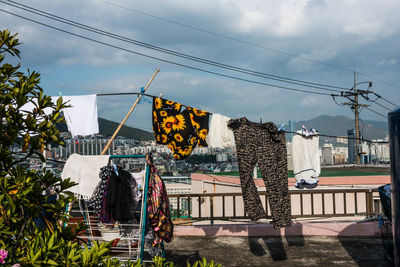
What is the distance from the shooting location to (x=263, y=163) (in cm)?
648

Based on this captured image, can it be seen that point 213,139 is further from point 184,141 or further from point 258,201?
point 258,201

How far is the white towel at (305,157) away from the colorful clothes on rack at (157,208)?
10.7 feet

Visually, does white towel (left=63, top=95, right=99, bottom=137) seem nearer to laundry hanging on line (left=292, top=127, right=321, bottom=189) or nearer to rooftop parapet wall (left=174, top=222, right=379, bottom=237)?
rooftop parapet wall (left=174, top=222, right=379, bottom=237)

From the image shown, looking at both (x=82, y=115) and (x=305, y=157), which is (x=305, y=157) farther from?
(x=82, y=115)

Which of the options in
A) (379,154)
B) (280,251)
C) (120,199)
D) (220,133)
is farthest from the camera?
(379,154)

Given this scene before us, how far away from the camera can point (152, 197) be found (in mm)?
5367

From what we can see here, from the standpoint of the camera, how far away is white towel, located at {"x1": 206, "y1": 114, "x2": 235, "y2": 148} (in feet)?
21.9

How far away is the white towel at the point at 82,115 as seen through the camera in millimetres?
6984

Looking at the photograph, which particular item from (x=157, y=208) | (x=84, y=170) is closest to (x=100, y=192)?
(x=84, y=170)

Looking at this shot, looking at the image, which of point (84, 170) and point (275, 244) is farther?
point (275, 244)

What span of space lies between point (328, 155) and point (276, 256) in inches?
1699

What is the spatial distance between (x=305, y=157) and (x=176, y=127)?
2786 millimetres

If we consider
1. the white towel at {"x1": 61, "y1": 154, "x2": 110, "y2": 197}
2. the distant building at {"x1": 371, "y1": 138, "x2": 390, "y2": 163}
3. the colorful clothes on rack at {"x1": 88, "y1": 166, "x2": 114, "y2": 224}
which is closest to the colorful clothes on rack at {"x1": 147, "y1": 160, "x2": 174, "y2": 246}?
the colorful clothes on rack at {"x1": 88, "y1": 166, "x2": 114, "y2": 224}

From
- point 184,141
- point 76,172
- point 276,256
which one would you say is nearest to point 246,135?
point 184,141
